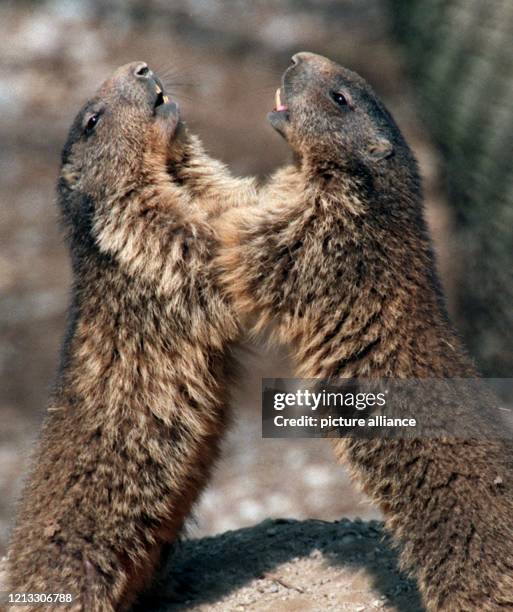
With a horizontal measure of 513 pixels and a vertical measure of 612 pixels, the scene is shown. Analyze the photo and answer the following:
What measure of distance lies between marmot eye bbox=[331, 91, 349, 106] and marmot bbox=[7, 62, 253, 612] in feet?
1.91

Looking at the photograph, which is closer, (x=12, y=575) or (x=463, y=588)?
(x=463, y=588)

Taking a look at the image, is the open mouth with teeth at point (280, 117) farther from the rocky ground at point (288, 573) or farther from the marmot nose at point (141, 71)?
the rocky ground at point (288, 573)

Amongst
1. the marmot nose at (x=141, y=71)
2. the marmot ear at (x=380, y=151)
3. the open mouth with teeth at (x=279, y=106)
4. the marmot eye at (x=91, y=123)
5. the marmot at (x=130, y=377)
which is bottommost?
the marmot at (x=130, y=377)

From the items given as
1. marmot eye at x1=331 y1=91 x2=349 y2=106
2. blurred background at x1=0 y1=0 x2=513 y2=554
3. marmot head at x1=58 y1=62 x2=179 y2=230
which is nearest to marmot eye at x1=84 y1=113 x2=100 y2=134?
marmot head at x1=58 y1=62 x2=179 y2=230

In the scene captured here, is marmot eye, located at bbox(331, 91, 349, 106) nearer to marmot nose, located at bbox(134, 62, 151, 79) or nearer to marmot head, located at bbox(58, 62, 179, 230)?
marmot head, located at bbox(58, 62, 179, 230)

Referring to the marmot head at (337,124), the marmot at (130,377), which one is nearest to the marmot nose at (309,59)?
the marmot head at (337,124)

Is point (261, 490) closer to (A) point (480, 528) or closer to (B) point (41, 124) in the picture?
(A) point (480, 528)

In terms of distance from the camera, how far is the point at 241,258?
5.09 metres

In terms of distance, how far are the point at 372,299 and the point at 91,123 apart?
1668 mm

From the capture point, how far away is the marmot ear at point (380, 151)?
17.1 ft

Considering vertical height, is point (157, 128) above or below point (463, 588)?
above

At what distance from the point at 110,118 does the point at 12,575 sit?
214 cm

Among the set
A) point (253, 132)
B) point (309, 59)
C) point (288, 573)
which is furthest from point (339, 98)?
point (253, 132)

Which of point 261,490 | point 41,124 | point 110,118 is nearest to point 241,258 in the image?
point 110,118
